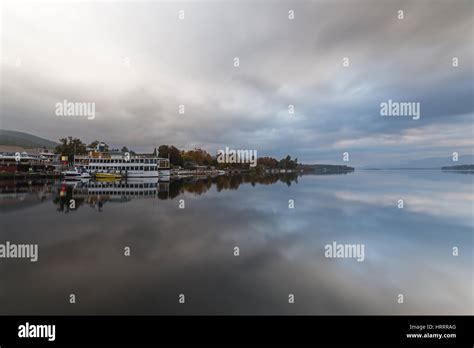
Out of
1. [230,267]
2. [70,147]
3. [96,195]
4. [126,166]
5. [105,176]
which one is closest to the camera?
[230,267]

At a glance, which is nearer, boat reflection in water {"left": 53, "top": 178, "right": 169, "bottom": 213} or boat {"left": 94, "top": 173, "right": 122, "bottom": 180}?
boat reflection in water {"left": 53, "top": 178, "right": 169, "bottom": 213}

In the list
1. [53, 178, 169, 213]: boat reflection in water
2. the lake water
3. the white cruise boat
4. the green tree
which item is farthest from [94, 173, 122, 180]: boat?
the lake water

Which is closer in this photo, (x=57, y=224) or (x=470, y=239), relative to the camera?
(x=470, y=239)

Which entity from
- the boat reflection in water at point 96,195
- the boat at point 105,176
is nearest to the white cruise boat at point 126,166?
the boat at point 105,176

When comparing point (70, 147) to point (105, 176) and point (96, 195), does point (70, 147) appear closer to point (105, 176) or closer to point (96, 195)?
point (105, 176)

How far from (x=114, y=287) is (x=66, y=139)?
66.1m

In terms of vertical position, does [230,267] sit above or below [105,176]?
below

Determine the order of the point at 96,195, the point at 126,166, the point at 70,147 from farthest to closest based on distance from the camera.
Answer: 1. the point at 70,147
2. the point at 126,166
3. the point at 96,195

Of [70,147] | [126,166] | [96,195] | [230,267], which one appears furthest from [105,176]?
[230,267]

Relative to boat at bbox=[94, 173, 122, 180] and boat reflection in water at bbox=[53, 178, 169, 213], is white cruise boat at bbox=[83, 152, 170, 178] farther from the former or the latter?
boat reflection in water at bbox=[53, 178, 169, 213]
